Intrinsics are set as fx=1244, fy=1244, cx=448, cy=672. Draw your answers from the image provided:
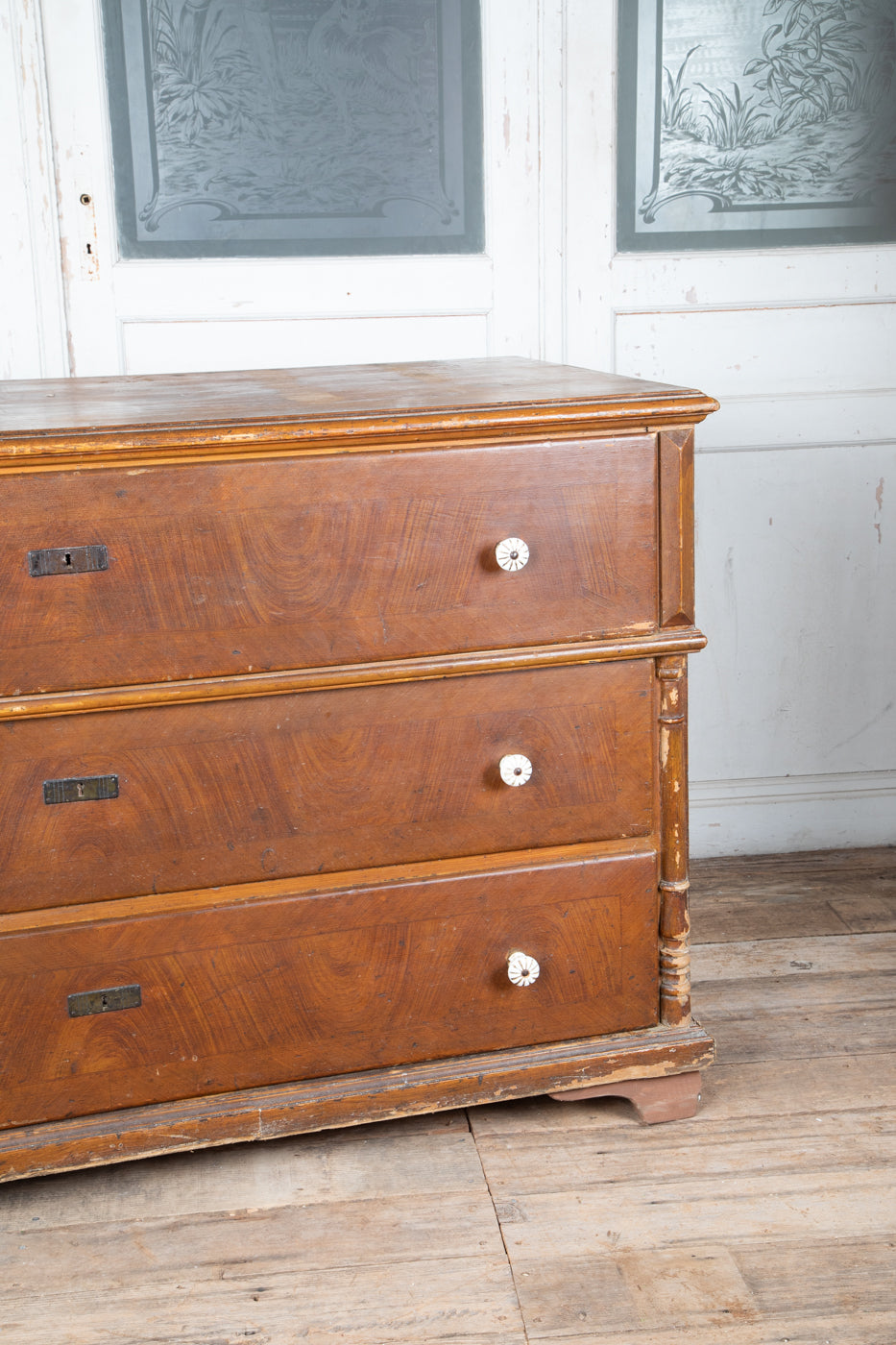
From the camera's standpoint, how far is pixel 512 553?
1.63m

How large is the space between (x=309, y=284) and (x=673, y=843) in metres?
1.32

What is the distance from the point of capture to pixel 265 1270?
1561mm

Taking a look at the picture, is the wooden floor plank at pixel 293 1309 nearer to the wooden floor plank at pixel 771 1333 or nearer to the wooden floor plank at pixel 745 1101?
the wooden floor plank at pixel 771 1333

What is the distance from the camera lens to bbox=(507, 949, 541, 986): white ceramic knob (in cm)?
174

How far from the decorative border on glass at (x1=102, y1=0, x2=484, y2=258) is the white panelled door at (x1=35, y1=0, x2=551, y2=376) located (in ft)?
0.11

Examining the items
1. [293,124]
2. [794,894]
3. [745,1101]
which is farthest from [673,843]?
[293,124]

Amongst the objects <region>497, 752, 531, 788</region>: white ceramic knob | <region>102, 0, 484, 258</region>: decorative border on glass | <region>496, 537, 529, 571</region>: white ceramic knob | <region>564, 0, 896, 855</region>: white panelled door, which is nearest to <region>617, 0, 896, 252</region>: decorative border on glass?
<region>564, 0, 896, 855</region>: white panelled door

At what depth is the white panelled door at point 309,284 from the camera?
2307 mm

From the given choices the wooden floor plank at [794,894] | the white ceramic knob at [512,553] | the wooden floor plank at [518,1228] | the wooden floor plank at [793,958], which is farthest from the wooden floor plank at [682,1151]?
the white ceramic knob at [512,553]

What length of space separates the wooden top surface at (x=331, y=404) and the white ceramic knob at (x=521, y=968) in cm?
73

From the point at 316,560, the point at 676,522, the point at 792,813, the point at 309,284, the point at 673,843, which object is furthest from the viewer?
the point at 792,813

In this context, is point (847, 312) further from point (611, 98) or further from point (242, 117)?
point (242, 117)

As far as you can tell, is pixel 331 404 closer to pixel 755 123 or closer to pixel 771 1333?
pixel 771 1333

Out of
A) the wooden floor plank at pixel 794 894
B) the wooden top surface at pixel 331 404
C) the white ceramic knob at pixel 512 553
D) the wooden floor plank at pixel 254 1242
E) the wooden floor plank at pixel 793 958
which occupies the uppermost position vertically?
the wooden top surface at pixel 331 404
